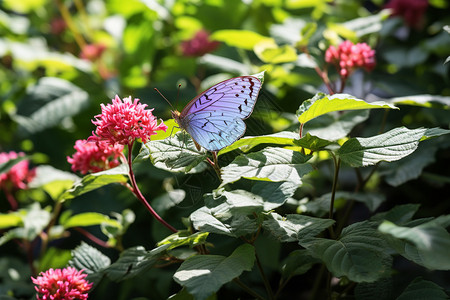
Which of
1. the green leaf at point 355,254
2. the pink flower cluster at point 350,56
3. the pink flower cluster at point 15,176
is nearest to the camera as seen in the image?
the green leaf at point 355,254

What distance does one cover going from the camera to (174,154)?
2.63 feet

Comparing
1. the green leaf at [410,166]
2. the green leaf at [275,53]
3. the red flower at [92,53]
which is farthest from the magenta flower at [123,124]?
the red flower at [92,53]

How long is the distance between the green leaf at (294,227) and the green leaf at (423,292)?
214 mm

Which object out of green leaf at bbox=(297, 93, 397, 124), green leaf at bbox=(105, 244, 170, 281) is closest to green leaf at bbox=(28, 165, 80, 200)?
green leaf at bbox=(105, 244, 170, 281)

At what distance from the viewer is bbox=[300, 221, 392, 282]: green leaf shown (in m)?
0.68

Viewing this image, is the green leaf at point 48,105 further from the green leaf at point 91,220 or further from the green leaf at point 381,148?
the green leaf at point 381,148

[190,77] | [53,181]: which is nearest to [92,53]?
[190,77]

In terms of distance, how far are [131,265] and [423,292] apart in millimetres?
543

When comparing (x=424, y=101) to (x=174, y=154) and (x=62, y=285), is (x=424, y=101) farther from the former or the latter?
(x=62, y=285)

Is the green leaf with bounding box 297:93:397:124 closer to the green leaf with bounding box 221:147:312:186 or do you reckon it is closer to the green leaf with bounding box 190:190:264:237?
the green leaf with bounding box 221:147:312:186

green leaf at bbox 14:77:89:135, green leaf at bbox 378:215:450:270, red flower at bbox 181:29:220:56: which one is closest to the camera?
green leaf at bbox 378:215:450:270

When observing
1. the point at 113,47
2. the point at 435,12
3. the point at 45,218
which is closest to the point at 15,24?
the point at 113,47

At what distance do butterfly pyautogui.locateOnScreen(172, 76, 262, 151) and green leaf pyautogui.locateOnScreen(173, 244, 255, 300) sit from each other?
193 mm

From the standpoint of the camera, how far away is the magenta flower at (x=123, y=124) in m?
0.81
